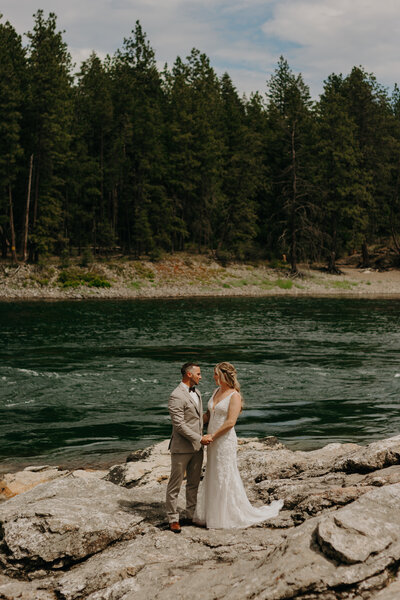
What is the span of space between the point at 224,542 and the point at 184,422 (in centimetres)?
161

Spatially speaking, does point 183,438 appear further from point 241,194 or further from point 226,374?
point 241,194

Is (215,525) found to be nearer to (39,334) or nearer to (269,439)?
(269,439)

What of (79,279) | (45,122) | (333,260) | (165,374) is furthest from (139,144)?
(165,374)

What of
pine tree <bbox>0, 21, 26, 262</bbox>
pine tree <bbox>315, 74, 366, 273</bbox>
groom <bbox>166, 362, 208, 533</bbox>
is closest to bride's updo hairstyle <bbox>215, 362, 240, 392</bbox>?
groom <bbox>166, 362, 208, 533</bbox>

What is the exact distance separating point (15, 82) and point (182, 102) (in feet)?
64.6

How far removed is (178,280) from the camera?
2472 inches

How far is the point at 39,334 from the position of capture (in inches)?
1277

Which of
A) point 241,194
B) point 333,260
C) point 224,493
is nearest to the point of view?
point 224,493

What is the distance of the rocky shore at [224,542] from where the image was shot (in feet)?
18.4

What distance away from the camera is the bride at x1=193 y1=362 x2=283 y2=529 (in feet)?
26.5

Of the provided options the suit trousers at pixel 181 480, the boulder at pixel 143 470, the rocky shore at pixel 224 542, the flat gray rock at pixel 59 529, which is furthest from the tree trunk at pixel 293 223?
the flat gray rock at pixel 59 529

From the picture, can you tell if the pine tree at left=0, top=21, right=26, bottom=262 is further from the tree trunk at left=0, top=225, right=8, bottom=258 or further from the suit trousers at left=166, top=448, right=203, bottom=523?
the suit trousers at left=166, top=448, right=203, bottom=523

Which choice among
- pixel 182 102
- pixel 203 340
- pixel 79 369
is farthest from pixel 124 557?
pixel 182 102

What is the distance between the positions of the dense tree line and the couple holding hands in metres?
51.5
